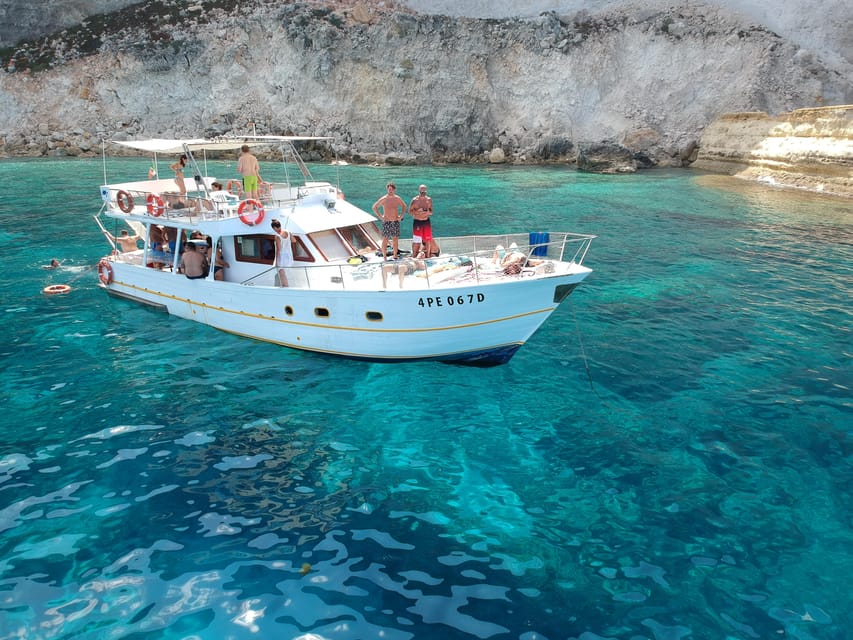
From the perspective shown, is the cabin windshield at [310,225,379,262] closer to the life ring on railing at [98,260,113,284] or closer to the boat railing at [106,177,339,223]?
the boat railing at [106,177,339,223]

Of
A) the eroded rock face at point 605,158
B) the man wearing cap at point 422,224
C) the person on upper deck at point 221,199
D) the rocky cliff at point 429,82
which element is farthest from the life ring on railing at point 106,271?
the eroded rock face at point 605,158

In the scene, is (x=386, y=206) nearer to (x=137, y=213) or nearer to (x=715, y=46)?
(x=137, y=213)

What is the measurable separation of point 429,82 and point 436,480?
55.4 m

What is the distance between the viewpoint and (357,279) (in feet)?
44.3

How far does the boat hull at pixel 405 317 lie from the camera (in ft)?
40.2

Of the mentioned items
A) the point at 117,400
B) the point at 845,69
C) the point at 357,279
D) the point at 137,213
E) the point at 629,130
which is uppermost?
the point at 845,69

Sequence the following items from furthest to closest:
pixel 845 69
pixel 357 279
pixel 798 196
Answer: pixel 845 69 < pixel 798 196 < pixel 357 279

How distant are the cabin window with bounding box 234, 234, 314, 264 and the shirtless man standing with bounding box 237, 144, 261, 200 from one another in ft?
4.30

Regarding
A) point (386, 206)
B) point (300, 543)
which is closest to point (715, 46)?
point (386, 206)

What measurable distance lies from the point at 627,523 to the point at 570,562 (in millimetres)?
1319

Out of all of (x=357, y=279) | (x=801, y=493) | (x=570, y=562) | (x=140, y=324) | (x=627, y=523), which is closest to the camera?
(x=570, y=562)

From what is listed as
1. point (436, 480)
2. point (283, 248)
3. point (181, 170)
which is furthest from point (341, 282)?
point (181, 170)

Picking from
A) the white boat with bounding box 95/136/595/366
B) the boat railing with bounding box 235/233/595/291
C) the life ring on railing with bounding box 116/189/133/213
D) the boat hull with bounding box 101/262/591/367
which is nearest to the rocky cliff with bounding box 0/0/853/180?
the life ring on railing with bounding box 116/189/133/213

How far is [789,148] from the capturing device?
4159 cm
